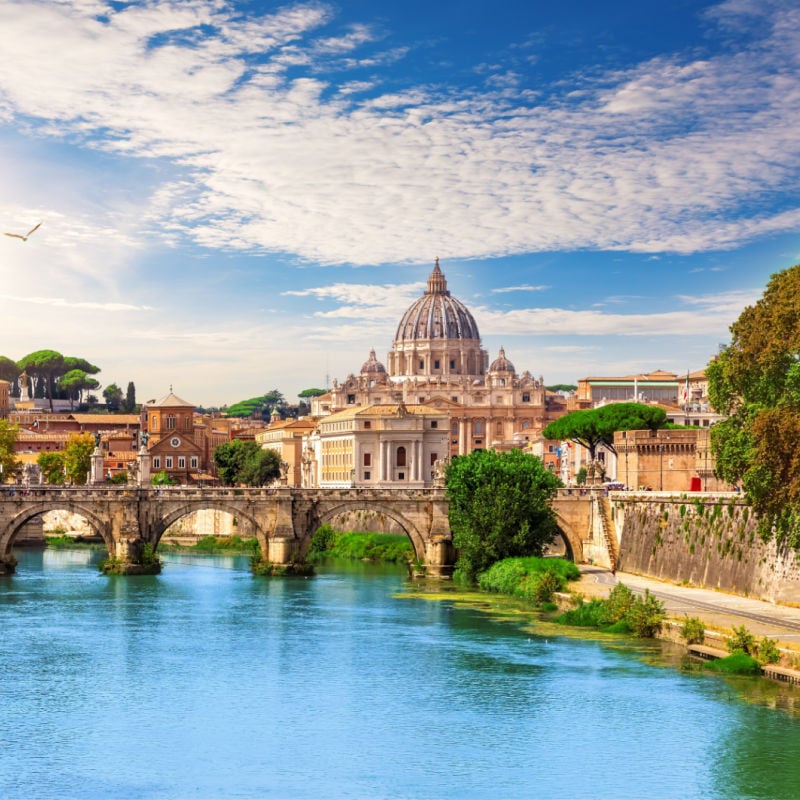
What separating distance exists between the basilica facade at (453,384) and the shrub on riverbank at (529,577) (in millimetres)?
71451

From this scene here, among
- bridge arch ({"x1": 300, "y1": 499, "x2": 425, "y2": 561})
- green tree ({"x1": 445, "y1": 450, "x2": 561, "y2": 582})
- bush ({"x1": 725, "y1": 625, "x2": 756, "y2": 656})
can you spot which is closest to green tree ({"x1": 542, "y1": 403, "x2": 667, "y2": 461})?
bridge arch ({"x1": 300, "y1": 499, "x2": 425, "y2": 561})

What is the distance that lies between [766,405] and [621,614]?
21.7 feet

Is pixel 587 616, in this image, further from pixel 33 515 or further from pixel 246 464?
pixel 246 464

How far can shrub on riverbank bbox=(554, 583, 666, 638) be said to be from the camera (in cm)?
3694

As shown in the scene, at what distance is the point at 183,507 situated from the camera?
185ft

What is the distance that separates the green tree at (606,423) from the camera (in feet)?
248

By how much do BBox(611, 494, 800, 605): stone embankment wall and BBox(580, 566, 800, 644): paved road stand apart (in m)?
0.47

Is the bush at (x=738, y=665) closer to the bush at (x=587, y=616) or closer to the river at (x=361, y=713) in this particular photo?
the river at (x=361, y=713)

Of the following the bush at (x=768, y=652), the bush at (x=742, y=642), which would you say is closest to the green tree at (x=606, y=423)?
the bush at (x=742, y=642)

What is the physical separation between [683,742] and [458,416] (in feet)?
376

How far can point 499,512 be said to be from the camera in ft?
168

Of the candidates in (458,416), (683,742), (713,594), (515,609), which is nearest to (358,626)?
(515,609)

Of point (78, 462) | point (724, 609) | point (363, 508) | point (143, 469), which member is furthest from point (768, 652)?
point (78, 462)

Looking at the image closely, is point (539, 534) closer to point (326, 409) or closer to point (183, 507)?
point (183, 507)
